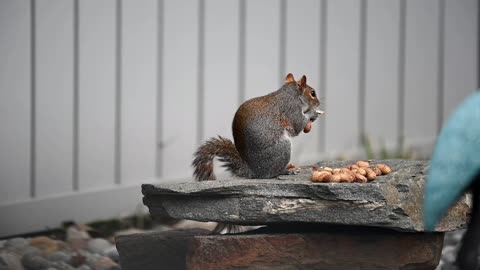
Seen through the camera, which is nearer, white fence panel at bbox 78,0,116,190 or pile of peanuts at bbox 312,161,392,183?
pile of peanuts at bbox 312,161,392,183

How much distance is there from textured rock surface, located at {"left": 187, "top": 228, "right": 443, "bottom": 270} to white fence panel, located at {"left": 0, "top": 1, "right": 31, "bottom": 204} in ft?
4.98

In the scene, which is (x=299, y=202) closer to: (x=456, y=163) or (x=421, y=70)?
(x=456, y=163)

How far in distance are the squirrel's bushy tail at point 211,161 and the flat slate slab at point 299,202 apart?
0.30 m

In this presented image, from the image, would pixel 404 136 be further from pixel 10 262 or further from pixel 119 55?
pixel 10 262

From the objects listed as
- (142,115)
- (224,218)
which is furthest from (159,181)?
(224,218)

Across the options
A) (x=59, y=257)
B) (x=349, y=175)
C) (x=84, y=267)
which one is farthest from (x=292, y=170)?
(x=59, y=257)

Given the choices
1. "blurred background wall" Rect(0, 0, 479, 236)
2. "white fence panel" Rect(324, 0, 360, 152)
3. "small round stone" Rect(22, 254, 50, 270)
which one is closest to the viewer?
"small round stone" Rect(22, 254, 50, 270)

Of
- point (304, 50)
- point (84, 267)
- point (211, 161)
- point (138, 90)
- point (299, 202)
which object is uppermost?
point (304, 50)

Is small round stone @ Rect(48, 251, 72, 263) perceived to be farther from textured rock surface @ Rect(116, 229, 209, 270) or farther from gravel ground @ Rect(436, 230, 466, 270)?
gravel ground @ Rect(436, 230, 466, 270)

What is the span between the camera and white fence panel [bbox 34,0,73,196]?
518 cm

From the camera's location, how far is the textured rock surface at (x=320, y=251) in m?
3.86

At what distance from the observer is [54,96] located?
5.26 m

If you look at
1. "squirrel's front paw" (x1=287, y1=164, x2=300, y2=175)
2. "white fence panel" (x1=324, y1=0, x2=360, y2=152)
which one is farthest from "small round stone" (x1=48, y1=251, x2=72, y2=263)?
"white fence panel" (x1=324, y1=0, x2=360, y2=152)

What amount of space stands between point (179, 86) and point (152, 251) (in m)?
1.71
